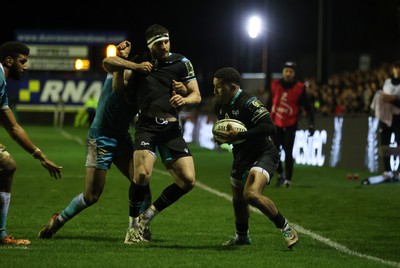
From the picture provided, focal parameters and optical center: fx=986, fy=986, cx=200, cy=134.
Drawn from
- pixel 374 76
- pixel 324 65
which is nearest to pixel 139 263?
pixel 374 76

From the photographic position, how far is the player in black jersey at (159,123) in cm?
999

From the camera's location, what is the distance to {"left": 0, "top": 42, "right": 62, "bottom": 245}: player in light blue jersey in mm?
9469

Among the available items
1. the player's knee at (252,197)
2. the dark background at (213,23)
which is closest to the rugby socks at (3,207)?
the player's knee at (252,197)

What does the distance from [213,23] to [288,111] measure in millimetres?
60444

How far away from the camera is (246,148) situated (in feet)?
32.9

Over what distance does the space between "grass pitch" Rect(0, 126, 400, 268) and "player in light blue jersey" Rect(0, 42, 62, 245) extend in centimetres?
47

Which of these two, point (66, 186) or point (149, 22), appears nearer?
point (66, 186)

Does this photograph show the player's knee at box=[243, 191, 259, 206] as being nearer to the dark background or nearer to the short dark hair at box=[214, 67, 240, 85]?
the short dark hair at box=[214, 67, 240, 85]

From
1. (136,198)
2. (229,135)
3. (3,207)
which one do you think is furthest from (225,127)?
(3,207)

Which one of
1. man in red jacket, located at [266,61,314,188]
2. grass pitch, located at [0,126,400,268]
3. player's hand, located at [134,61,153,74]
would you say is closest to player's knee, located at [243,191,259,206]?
grass pitch, located at [0,126,400,268]

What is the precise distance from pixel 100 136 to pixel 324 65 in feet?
62.4

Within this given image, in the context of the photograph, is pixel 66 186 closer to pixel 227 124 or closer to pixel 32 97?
pixel 227 124

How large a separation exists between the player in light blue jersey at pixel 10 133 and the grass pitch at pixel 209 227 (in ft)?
1.56

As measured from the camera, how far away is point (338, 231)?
11398 mm
